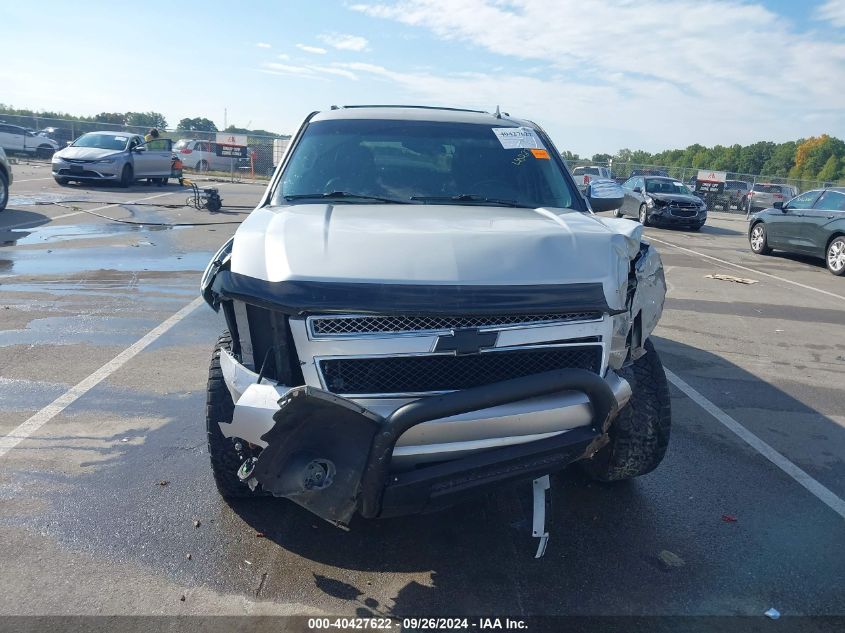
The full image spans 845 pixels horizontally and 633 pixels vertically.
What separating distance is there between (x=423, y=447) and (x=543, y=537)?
31.7 inches

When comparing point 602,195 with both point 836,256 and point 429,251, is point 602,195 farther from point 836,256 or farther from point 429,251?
point 836,256

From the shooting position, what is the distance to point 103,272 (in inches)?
385

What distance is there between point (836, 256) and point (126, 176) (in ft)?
63.7

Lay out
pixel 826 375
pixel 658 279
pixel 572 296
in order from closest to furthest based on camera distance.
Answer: pixel 572 296, pixel 658 279, pixel 826 375

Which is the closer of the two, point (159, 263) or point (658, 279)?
point (658, 279)

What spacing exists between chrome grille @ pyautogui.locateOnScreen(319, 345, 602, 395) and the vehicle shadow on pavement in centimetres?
49

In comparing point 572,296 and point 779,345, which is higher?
point 572,296

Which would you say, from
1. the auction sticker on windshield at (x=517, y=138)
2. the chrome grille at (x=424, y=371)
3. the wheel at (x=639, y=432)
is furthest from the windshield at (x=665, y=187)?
the chrome grille at (x=424, y=371)

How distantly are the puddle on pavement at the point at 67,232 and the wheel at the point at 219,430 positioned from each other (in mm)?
9434

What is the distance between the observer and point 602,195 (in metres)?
4.98

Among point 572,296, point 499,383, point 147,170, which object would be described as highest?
point 572,296

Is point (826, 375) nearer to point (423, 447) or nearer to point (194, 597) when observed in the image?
point (423, 447)

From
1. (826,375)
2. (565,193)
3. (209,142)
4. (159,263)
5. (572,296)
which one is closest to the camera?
(572,296)

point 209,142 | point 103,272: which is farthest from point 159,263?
point 209,142
